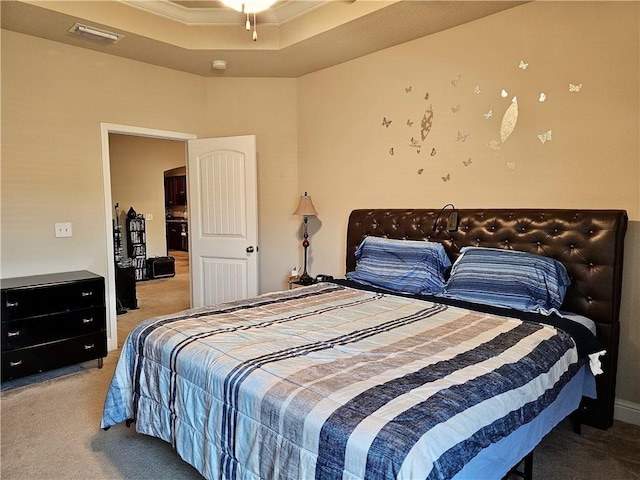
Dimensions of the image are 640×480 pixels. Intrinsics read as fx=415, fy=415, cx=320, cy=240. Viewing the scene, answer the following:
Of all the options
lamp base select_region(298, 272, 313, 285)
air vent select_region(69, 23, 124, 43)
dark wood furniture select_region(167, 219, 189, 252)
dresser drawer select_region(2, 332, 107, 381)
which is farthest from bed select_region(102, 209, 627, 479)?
dark wood furniture select_region(167, 219, 189, 252)

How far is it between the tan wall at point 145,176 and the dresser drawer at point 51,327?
454cm

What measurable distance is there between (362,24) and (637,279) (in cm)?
257

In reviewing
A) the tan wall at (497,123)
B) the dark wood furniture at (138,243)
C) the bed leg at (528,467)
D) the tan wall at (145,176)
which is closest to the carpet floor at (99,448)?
the bed leg at (528,467)

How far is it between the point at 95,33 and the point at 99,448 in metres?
3.02

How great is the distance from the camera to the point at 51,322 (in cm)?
319

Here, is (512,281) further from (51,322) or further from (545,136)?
(51,322)

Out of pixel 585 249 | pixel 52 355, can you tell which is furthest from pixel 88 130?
pixel 585 249

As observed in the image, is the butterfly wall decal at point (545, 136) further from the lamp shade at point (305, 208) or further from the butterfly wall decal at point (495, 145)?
the lamp shade at point (305, 208)

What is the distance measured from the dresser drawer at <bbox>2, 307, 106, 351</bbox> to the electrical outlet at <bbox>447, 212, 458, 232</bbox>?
2879 millimetres

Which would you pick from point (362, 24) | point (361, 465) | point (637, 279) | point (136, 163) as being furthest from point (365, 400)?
point (136, 163)

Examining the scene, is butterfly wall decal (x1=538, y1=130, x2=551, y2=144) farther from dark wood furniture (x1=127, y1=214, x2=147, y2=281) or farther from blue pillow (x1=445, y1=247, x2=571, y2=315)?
dark wood furniture (x1=127, y1=214, x2=147, y2=281)

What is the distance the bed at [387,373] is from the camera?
1250mm

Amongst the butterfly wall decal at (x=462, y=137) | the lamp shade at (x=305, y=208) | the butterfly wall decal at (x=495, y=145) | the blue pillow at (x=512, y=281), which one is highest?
the butterfly wall decal at (x=462, y=137)

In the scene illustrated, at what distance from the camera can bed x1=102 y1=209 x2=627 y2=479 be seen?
49.2 inches
